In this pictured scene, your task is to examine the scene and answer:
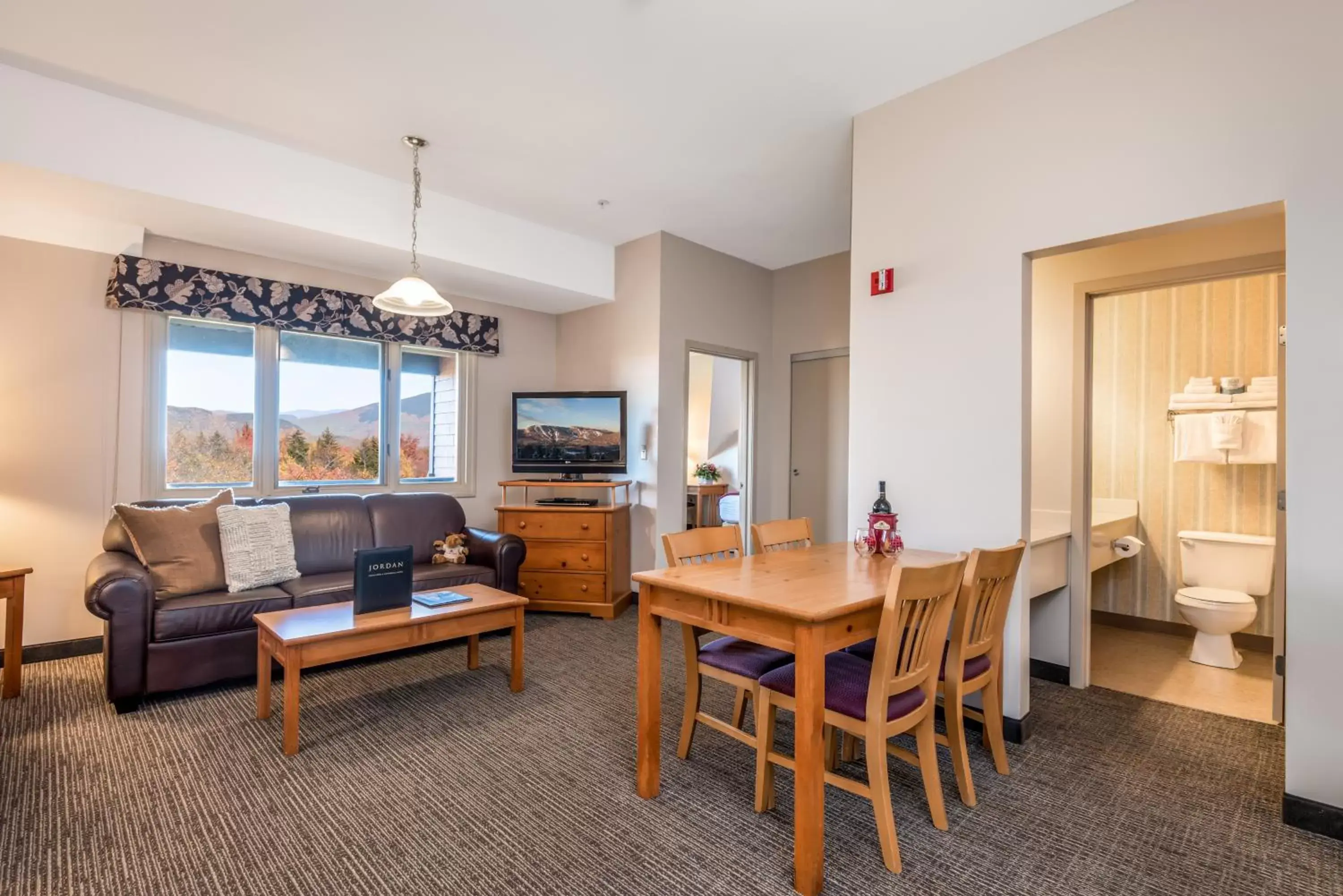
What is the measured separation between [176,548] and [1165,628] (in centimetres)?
597

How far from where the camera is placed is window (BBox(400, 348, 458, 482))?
498 cm

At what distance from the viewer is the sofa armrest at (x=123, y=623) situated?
2.81m

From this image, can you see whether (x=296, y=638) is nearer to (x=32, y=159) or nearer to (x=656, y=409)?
(x=32, y=159)

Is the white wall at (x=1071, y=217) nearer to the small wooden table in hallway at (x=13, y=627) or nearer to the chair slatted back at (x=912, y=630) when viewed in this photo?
the chair slatted back at (x=912, y=630)

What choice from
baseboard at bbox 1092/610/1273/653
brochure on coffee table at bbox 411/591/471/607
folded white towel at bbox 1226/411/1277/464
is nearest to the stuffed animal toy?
brochure on coffee table at bbox 411/591/471/607

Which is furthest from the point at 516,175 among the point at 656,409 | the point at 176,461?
the point at 176,461

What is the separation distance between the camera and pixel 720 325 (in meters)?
5.37

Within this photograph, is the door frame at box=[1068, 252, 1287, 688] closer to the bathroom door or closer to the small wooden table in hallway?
the bathroom door

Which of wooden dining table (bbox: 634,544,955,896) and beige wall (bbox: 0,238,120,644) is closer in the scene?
wooden dining table (bbox: 634,544,955,896)

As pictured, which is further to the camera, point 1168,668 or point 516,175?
point 516,175

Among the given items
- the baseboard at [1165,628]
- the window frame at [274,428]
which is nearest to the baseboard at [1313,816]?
the baseboard at [1165,628]

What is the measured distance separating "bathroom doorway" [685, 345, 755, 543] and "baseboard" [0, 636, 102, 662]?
4.22 meters

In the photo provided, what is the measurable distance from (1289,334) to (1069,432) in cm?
135

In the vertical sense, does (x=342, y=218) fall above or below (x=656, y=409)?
above
